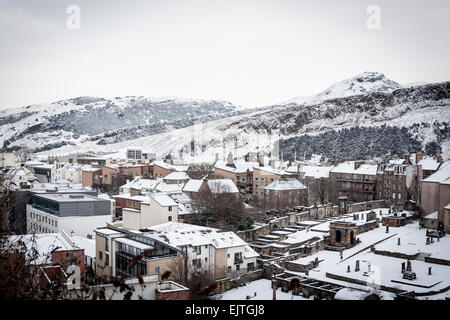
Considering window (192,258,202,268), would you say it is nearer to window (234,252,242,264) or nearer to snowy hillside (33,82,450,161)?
window (234,252,242,264)

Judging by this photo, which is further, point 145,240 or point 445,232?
point 445,232

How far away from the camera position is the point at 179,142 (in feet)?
340

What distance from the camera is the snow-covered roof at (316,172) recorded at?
3919 centimetres

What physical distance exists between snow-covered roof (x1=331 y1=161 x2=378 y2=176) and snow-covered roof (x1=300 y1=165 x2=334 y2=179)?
734 mm

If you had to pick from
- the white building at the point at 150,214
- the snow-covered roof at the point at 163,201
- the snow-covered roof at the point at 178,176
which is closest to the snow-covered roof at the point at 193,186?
the snow-covered roof at the point at 178,176

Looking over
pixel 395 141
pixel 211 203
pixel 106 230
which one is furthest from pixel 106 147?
pixel 106 230

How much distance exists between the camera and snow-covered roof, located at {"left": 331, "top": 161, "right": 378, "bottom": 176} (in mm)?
36906

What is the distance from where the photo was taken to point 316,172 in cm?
4016

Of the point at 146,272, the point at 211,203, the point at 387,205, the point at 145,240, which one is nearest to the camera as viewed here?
the point at 146,272

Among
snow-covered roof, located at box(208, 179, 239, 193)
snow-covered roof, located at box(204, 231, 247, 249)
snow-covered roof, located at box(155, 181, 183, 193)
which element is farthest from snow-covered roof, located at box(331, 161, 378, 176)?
snow-covered roof, located at box(204, 231, 247, 249)

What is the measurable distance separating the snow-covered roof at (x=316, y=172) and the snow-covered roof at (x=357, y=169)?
73 cm

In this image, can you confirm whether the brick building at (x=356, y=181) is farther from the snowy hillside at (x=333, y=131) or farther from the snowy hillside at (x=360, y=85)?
the snowy hillside at (x=360, y=85)
